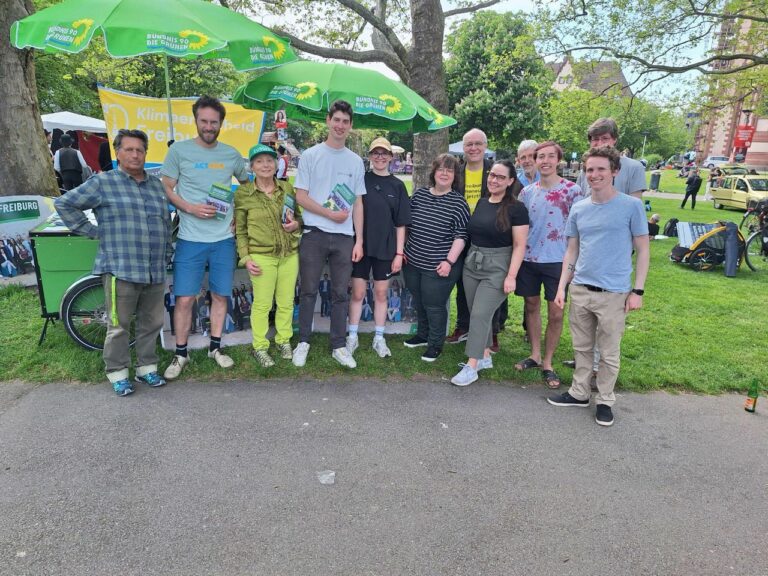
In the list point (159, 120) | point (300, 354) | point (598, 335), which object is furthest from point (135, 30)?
point (598, 335)

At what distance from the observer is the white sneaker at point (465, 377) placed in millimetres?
4215

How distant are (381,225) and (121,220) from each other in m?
A: 2.12

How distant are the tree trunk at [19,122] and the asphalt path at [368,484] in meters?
4.41

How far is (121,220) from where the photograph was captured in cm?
358

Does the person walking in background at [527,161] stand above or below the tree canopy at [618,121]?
below

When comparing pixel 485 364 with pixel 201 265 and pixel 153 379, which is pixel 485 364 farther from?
pixel 153 379

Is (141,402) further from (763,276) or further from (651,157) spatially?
(651,157)

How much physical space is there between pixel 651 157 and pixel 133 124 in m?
62.6

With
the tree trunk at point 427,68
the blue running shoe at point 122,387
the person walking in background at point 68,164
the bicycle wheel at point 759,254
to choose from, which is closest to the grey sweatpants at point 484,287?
the blue running shoe at point 122,387

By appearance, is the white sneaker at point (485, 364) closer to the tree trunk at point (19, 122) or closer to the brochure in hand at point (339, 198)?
the brochure in hand at point (339, 198)

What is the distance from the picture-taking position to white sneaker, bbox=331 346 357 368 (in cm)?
440

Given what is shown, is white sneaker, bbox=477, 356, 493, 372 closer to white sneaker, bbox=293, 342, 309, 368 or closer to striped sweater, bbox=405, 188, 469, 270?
striped sweater, bbox=405, 188, 469, 270

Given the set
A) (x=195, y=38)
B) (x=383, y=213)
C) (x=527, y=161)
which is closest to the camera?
(x=195, y=38)

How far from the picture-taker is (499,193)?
4.00m
